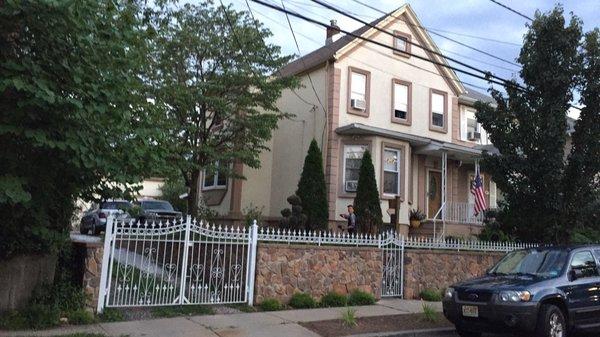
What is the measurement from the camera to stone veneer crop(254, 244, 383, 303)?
1088 cm

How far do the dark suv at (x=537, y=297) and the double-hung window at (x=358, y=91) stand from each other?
443 inches

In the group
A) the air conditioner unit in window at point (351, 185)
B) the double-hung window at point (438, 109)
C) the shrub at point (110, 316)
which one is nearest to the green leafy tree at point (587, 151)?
the air conditioner unit in window at point (351, 185)

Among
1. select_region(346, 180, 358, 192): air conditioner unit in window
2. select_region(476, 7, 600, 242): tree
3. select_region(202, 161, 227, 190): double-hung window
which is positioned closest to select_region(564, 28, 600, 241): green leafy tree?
select_region(476, 7, 600, 242): tree

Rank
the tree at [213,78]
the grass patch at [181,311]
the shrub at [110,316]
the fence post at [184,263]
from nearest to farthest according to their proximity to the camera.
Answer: the shrub at [110,316] < the grass patch at [181,311] < the fence post at [184,263] < the tree at [213,78]

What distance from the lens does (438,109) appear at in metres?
22.5

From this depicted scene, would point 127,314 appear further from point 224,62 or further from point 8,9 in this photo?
point 224,62

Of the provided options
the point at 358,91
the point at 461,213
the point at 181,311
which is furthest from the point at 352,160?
the point at 181,311

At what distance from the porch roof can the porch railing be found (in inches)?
73.8

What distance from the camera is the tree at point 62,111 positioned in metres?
6.72

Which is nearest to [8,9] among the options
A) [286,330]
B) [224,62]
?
[286,330]

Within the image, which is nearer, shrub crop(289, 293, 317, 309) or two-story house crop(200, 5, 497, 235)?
shrub crop(289, 293, 317, 309)

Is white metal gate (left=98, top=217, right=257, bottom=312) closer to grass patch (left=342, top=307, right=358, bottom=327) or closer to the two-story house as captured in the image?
grass patch (left=342, top=307, right=358, bottom=327)

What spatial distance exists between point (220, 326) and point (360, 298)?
3.68 meters

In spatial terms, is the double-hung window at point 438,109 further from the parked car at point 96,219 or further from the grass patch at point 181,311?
the grass patch at point 181,311
